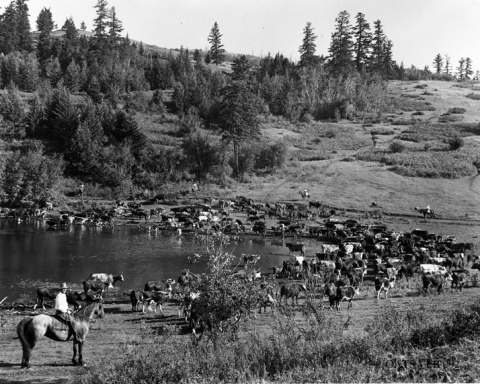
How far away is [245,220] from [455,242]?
18.4 m

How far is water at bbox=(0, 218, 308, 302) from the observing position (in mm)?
27723

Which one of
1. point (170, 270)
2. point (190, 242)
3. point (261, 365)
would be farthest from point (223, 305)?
point (190, 242)

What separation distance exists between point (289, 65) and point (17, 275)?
102m

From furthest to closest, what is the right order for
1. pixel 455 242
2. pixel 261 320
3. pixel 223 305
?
pixel 455 242, pixel 261 320, pixel 223 305

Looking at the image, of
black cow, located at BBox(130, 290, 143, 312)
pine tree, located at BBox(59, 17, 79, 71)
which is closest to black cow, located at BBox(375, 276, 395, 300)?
black cow, located at BBox(130, 290, 143, 312)

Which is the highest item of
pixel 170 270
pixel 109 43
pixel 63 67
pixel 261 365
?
pixel 109 43

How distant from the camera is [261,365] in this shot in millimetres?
11508

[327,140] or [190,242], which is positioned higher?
[327,140]

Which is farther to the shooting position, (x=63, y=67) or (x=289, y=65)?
(x=289, y=65)

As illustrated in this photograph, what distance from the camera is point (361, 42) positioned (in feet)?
397

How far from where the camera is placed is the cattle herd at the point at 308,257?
72.1 feet

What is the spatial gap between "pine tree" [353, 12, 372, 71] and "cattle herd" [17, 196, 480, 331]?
79.3 m

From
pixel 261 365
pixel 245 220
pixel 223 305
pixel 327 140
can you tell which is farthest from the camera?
pixel 327 140

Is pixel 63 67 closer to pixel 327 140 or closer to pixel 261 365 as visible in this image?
pixel 327 140
